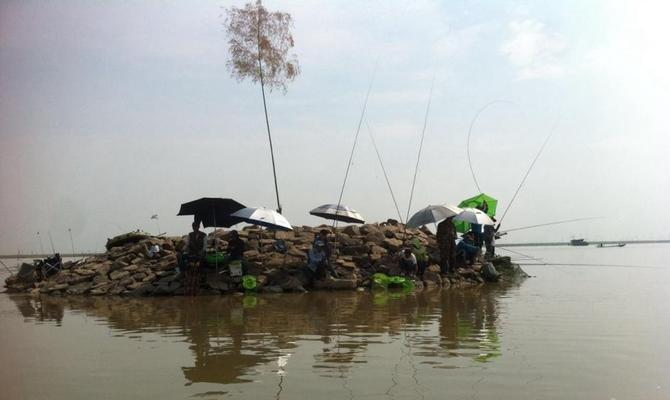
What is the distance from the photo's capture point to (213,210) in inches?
680

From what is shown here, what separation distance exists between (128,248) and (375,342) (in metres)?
12.9

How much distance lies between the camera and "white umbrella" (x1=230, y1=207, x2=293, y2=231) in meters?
16.3

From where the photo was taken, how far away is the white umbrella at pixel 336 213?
1894cm

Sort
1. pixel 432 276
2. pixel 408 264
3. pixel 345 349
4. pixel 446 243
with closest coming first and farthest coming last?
pixel 345 349, pixel 408 264, pixel 432 276, pixel 446 243

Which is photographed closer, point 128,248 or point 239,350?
point 239,350

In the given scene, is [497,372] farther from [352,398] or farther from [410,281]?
[410,281]

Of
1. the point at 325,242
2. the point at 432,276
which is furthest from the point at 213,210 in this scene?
the point at 432,276

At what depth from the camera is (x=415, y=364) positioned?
276 inches

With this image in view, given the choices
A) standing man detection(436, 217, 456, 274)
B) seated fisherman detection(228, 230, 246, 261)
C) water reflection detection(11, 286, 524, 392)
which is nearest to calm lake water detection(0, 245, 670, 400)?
water reflection detection(11, 286, 524, 392)

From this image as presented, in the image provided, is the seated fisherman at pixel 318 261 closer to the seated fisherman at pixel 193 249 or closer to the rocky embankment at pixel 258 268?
the rocky embankment at pixel 258 268

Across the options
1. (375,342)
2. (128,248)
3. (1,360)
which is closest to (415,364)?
(375,342)

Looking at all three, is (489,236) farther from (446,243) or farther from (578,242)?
(578,242)

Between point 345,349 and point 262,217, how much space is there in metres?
8.78

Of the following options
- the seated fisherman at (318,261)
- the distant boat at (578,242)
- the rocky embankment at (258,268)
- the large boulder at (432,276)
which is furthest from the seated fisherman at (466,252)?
the distant boat at (578,242)
